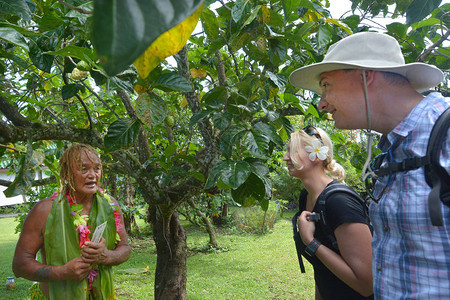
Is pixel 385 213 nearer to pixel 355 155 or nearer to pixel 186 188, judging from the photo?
pixel 355 155

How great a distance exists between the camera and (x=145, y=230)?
370 inches

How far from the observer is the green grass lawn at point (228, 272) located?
498 centimetres

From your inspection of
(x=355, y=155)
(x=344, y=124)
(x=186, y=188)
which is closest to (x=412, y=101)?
(x=344, y=124)

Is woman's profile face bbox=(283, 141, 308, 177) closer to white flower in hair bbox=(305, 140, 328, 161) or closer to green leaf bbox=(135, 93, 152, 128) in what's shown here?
white flower in hair bbox=(305, 140, 328, 161)

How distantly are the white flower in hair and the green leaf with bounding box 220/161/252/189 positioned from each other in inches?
25.4

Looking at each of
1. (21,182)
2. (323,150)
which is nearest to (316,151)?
(323,150)

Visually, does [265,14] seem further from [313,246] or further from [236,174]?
[313,246]

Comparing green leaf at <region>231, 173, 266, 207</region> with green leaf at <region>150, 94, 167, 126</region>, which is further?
green leaf at <region>231, 173, 266, 207</region>

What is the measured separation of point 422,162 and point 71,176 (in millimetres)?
1854

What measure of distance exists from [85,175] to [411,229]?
→ 178 centimetres

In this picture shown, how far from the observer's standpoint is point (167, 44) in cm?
43

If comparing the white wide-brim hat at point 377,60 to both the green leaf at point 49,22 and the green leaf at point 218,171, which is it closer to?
the green leaf at point 218,171

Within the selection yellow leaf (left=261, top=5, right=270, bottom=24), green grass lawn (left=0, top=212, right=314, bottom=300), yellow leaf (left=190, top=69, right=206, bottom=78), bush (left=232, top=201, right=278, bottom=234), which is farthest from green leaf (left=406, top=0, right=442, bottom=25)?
bush (left=232, top=201, right=278, bottom=234)

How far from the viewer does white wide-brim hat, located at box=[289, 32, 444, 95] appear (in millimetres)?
1013
